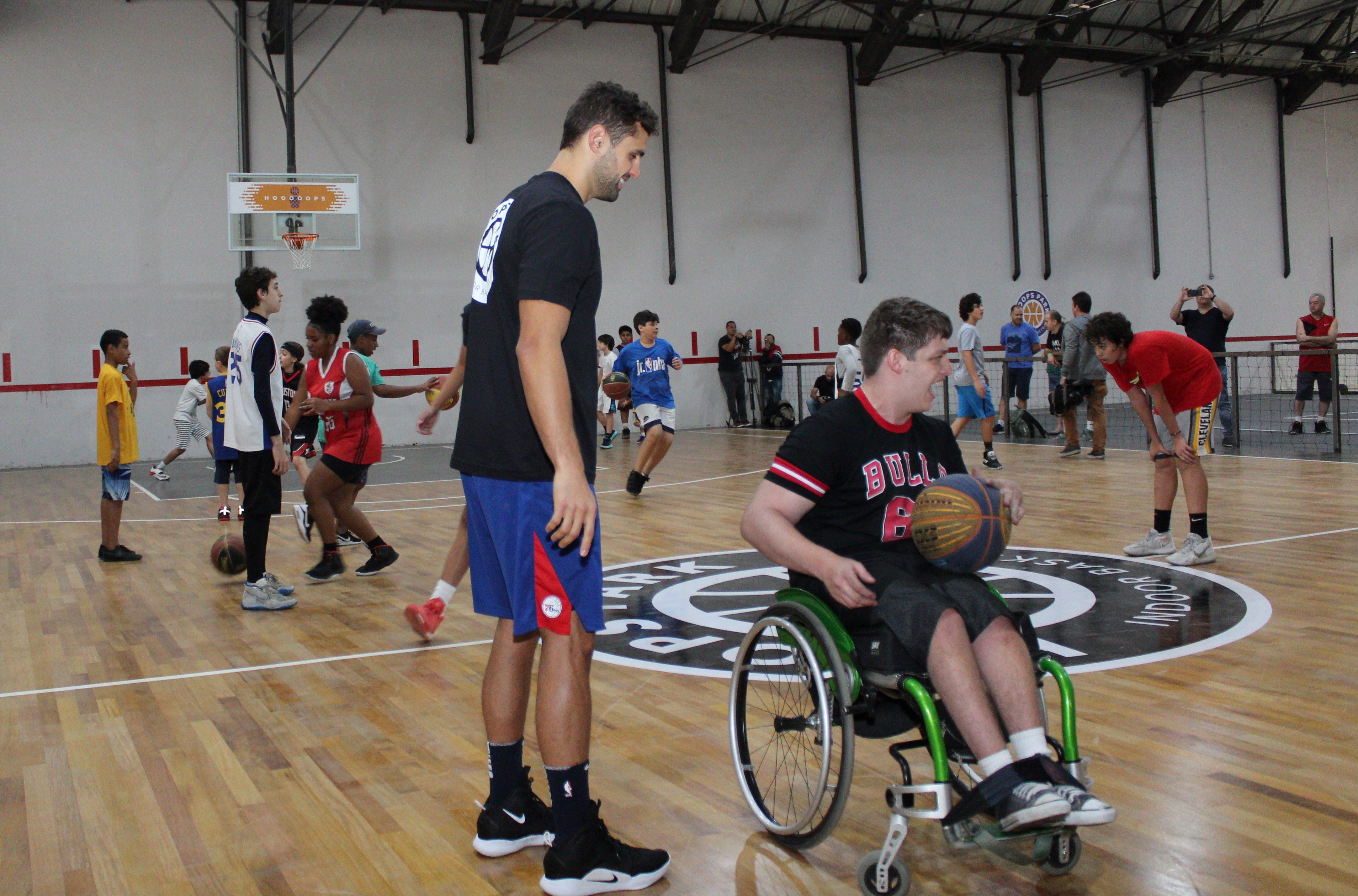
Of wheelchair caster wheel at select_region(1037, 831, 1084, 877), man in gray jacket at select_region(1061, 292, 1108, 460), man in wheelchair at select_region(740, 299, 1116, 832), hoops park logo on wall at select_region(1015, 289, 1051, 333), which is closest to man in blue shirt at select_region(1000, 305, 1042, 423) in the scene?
man in gray jacket at select_region(1061, 292, 1108, 460)

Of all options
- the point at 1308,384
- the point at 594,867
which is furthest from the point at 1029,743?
the point at 1308,384

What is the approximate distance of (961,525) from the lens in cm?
245

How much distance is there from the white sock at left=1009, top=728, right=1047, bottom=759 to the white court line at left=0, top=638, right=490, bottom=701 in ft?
9.66

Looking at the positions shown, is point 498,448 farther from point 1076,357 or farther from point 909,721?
point 1076,357

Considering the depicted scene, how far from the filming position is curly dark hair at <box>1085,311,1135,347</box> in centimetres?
568

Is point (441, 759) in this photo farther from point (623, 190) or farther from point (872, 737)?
point (623, 190)

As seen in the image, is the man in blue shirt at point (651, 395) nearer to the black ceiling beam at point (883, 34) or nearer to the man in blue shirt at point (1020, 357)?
the man in blue shirt at point (1020, 357)

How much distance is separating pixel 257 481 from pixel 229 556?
1.09m

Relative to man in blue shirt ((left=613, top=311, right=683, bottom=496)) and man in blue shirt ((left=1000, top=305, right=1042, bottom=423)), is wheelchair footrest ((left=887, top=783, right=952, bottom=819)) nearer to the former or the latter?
man in blue shirt ((left=613, top=311, right=683, bottom=496))

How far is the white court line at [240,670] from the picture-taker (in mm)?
4188

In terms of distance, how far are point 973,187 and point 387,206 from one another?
1002 centimetres

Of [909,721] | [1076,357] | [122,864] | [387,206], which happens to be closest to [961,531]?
[909,721]

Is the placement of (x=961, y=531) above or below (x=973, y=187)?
below

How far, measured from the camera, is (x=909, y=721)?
8.16 ft
